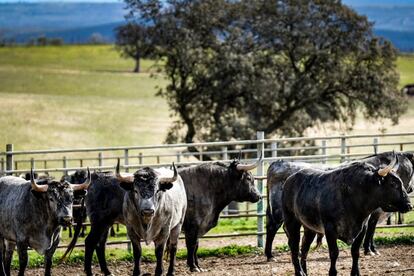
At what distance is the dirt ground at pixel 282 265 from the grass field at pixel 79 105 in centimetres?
Result: 2698

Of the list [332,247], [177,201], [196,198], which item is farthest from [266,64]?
[332,247]

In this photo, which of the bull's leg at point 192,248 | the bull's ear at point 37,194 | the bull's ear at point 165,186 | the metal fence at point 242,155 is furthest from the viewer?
the metal fence at point 242,155

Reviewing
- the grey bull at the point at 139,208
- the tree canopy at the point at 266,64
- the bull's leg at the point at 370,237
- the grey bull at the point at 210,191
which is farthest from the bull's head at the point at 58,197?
the tree canopy at the point at 266,64

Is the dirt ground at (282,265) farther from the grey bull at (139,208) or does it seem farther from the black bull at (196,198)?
the grey bull at (139,208)

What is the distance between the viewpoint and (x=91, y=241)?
46.3ft

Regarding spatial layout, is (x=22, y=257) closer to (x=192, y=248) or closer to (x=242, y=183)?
(x=192, y=248)

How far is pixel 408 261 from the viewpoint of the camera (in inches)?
572

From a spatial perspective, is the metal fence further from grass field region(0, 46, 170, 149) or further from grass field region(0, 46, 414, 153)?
grass field region(0, 46, 170, 149)

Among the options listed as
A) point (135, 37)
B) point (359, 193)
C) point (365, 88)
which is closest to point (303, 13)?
point (365, 88)

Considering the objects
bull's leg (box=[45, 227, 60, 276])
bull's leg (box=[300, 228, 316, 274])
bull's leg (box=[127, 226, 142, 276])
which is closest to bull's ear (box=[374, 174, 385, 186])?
bull's leg (box=[300, 228, 316, 274])

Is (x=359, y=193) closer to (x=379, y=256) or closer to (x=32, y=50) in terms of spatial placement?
(x=379, y=256)

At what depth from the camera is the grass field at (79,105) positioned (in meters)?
51.6

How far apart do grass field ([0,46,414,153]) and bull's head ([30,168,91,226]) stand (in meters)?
30.1

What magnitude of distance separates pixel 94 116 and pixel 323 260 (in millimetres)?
46716
